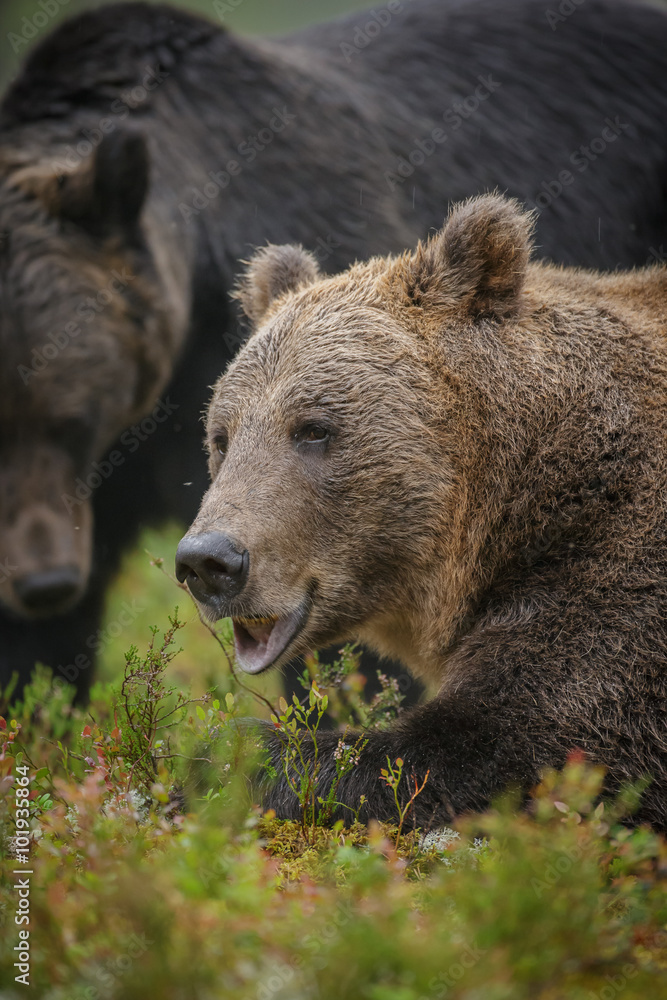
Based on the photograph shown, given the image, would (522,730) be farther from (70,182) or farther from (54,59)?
(54,59)

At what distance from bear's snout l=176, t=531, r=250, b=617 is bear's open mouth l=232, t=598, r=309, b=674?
171 mm

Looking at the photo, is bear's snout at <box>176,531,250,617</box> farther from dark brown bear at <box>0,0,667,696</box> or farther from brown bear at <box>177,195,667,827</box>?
dark brown bear at <box>0,0,667,696</box>

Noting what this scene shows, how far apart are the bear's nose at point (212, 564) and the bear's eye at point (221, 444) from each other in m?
0.73

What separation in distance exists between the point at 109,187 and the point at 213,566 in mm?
Result: 3135

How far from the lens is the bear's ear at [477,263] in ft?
14.0

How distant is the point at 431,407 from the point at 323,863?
171 centimetres

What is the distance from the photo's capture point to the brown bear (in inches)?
148

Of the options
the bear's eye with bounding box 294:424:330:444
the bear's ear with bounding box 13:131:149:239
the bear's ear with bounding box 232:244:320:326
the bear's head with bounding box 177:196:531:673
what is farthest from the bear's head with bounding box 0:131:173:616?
the bear's eye with bounding box 294:424:330:444

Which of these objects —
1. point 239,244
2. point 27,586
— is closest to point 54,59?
point 239,244

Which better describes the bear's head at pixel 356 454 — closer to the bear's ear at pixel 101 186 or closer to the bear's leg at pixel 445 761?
the bear's leg at pixel 445 761

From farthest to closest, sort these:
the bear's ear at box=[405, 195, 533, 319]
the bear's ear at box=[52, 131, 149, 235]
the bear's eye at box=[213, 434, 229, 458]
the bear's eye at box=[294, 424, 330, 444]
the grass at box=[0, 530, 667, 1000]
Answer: the bear's ear at box=[52, 131, 149, 235] < the bear's eye at box=[213, 434, 229, 458] < the bear's ear at box=[405, 195, 533, 319] < the bear's eye at box=[294, 424, 330, 444] < the grass at box=[0, 530, 667, 1000]

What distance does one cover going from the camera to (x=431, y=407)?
415cm

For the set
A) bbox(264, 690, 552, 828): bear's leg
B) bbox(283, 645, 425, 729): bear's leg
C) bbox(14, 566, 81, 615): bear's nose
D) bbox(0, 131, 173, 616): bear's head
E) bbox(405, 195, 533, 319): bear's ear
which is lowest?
bbox(283, 645, 425, 729): bear's leg

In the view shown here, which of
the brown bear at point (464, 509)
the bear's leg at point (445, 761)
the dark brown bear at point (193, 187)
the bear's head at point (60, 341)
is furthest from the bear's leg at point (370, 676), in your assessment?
the bear's leg at point (445, 761)
